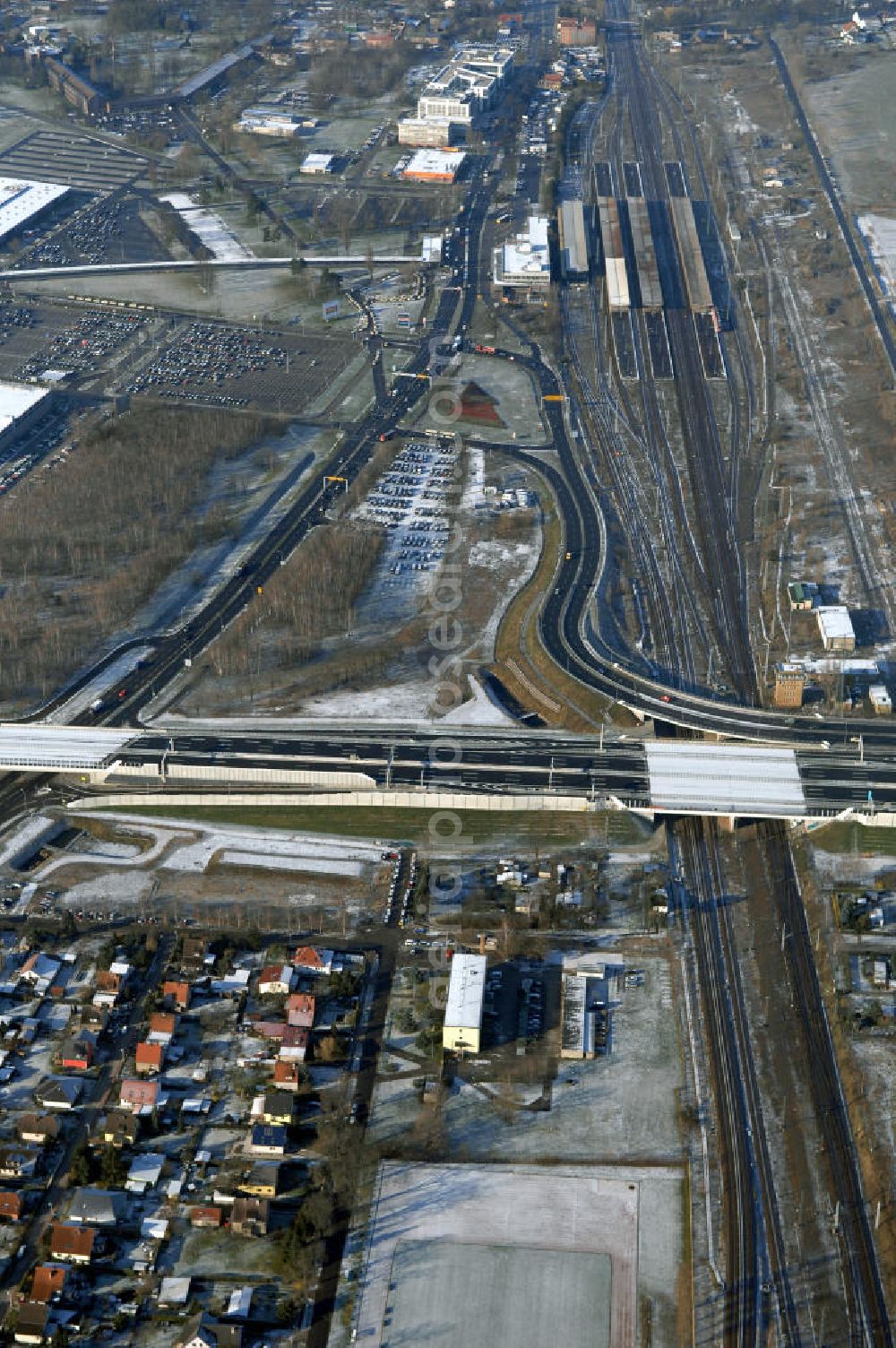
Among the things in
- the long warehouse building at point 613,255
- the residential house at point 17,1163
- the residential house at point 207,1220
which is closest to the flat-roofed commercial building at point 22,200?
the long warehouse building at point 613,255

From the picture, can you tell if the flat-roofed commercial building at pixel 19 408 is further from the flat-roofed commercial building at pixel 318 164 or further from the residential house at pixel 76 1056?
the residential house at pixel 76 1056

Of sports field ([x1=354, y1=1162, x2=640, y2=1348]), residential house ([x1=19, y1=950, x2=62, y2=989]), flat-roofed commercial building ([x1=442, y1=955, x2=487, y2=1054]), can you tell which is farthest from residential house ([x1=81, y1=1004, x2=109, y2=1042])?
flat-roofed commercial building ([x1=442, y1=955, x2=487, y2=1054])

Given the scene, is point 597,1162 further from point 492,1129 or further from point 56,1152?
point 56,1152

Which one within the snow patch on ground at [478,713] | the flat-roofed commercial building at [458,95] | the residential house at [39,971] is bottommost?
the residential house at [39,971]

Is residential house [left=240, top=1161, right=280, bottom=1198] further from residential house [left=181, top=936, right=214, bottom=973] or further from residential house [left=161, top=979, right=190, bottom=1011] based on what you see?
residential house [left=181, top=936, right=214, bottom=973]

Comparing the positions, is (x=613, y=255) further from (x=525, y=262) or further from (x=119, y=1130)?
(x=119, y=1130)

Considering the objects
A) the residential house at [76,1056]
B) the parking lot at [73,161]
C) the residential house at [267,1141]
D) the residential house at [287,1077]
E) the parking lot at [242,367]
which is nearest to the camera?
the residential house at [267,1141]

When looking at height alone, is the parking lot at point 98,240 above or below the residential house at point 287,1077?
above
